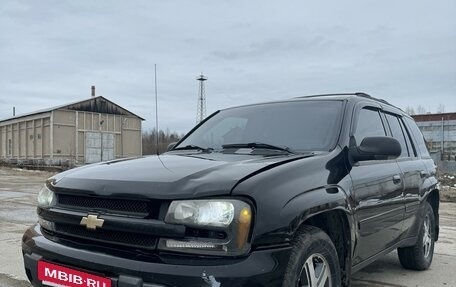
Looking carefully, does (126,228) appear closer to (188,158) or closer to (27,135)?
(188,158)

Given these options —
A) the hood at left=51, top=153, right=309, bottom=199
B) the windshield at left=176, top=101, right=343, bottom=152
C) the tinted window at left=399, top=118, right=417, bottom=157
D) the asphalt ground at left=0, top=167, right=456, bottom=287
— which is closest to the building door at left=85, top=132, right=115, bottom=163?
the asphalt ground at left=0, top=167, right=456, bottom=287

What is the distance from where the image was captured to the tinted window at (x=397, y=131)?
4828 millimetres

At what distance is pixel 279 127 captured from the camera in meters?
4.04

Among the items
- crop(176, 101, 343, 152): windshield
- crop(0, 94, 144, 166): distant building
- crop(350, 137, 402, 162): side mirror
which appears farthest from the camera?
crop(0, 94, 144, 166): distant building

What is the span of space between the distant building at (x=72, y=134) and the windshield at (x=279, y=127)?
106 feet

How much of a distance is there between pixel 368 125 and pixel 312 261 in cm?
182

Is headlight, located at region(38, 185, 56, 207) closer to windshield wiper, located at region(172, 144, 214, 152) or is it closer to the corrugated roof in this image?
windshield wiper, located at region(172, 144, 214, 152)

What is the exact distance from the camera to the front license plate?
263 centimetres

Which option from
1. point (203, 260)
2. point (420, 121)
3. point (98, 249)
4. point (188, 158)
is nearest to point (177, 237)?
point (203, 260)

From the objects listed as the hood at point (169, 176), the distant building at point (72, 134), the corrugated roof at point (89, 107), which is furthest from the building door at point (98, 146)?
the hood at point (169, 176)

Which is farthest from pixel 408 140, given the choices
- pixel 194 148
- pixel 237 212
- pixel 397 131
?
pixel 237 212

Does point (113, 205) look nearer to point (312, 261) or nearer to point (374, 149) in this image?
point (312, 261)

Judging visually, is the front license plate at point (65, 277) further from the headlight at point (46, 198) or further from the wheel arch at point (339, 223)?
the wheel arch at point (339, 223)

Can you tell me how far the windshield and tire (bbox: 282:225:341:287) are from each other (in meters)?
0.85
